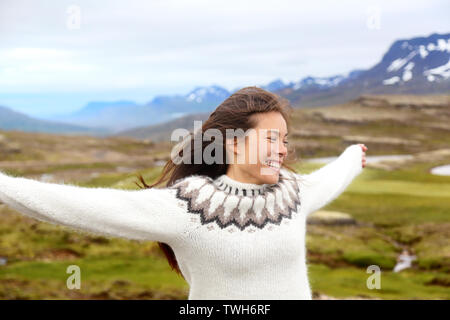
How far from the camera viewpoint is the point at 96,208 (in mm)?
3201

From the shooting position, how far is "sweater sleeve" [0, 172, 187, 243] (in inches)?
Answer: 118

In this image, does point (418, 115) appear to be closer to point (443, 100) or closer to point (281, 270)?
point (443, 100)

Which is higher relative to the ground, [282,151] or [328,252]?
[328,252]

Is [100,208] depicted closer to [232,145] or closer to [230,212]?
[230,212]

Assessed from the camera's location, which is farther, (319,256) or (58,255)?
(319,256)

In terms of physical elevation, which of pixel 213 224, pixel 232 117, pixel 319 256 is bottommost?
pixel 213 224

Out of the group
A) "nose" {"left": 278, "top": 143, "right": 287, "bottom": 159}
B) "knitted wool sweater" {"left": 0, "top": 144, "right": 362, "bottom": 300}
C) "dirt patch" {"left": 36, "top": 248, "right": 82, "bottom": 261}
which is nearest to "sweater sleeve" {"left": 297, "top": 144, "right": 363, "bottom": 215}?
"knitted wool sweater" {"left": 0, "top": 144, "right": 362, "bottom": 300}

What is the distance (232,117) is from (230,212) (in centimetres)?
75

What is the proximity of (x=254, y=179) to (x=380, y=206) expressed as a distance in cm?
3627

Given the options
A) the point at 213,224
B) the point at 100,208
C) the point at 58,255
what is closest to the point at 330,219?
the point at 58,255

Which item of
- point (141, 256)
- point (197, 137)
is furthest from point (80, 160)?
point (197, 137)

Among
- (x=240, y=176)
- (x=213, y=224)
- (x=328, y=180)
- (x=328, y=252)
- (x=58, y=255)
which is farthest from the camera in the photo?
(x=328, y=252)

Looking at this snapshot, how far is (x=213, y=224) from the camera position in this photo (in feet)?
11.7

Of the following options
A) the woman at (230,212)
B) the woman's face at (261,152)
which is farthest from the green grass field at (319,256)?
the woman's face at (261,152)
